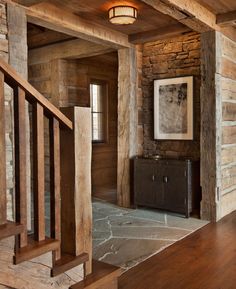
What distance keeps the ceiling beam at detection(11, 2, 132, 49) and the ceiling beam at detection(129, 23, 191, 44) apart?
16cm

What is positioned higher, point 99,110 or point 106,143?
point 99,110

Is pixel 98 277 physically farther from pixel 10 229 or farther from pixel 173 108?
pixel 173 108

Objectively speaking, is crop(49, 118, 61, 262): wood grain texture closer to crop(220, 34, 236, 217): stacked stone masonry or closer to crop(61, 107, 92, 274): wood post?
crop(61, 107, 92, 274): wood post

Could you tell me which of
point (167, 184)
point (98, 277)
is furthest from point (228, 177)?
point (98, 277)

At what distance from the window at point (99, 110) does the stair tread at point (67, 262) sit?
4.71 metres

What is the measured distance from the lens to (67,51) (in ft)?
18.1

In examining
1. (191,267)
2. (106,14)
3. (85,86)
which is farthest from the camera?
(85,86)

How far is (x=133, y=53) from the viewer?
202 inches

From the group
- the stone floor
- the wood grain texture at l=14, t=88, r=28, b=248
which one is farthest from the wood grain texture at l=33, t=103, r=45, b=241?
the stone floor

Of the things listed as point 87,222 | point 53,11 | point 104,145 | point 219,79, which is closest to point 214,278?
point 87,222

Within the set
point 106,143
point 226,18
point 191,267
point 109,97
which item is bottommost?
point 191,267

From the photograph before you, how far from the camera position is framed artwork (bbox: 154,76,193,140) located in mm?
4820

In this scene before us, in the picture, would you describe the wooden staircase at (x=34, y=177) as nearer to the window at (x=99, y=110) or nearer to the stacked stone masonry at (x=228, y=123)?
the stacked stone masonry at (x=228, y=123)

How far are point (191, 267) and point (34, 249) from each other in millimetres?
1623
